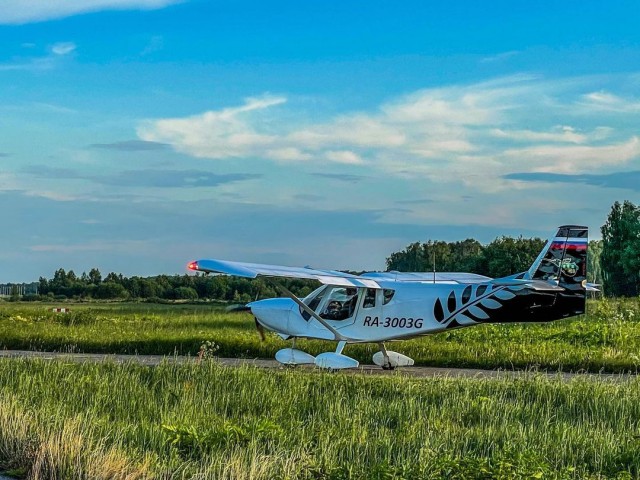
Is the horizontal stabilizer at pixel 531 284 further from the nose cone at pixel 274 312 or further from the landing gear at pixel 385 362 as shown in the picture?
the nose cone at pixel 274 312

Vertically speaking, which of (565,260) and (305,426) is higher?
(565,260)

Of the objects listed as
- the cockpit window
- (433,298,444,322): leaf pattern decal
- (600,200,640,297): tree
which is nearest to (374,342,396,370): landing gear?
the cockpit window

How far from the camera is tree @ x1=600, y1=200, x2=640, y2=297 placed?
3403 inches

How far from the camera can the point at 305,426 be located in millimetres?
11031

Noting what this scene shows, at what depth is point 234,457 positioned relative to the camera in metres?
8.72

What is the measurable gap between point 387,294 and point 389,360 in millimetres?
1521

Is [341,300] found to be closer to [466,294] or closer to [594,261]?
[466,294]

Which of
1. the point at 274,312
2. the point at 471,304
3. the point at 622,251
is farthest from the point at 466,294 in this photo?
the point at 622,251

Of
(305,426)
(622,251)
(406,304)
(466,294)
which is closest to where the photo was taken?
(305,426)

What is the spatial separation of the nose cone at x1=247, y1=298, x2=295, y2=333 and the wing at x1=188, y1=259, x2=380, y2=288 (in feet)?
3.73

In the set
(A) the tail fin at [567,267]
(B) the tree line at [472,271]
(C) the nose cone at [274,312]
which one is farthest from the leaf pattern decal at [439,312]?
(B) the tree line at [472,271]

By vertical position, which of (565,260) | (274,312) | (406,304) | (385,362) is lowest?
(385,362)

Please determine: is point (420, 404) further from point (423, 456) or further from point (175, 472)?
point (175, 472)

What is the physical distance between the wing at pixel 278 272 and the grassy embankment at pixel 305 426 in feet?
8.40
